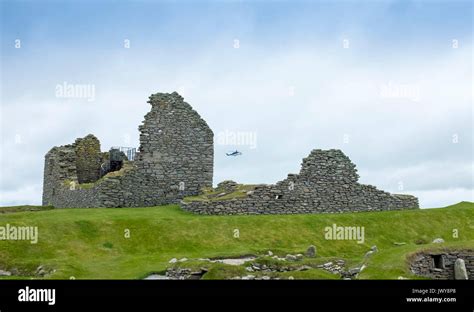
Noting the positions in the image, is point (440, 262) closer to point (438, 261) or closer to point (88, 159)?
point (438, 261)

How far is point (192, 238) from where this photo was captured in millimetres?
34969

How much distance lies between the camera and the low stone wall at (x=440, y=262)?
2945 cm

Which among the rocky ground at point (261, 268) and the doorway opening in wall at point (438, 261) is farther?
the doorway opening in wall at point (438, 261)

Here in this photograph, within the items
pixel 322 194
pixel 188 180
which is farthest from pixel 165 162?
pixel 322 194

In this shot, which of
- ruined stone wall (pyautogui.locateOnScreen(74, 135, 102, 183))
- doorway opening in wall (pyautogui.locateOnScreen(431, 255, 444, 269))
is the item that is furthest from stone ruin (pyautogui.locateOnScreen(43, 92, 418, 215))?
doorway opening in wall (pyautogui.locateOnScreen(431, 255, 444, 269))

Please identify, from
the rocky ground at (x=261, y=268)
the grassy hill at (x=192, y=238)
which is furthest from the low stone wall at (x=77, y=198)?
the rocky ground at (x=261, y=268)

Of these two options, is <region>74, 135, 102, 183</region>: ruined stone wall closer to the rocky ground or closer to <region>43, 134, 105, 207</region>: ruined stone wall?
<region>43, 134, 105, 207</region>: ruined stone wall

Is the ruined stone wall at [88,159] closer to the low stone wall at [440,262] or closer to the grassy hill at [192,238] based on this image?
the grassy hill at [192,238]

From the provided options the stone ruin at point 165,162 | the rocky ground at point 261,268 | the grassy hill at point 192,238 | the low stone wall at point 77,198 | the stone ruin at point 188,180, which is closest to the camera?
the rocky ground at point 261,268

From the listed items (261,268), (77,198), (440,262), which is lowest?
(261,268)

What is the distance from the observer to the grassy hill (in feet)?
94.7

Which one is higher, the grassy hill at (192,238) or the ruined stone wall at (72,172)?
the ruined stone wall at (72,172)

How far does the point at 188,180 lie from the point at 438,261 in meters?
19.3
